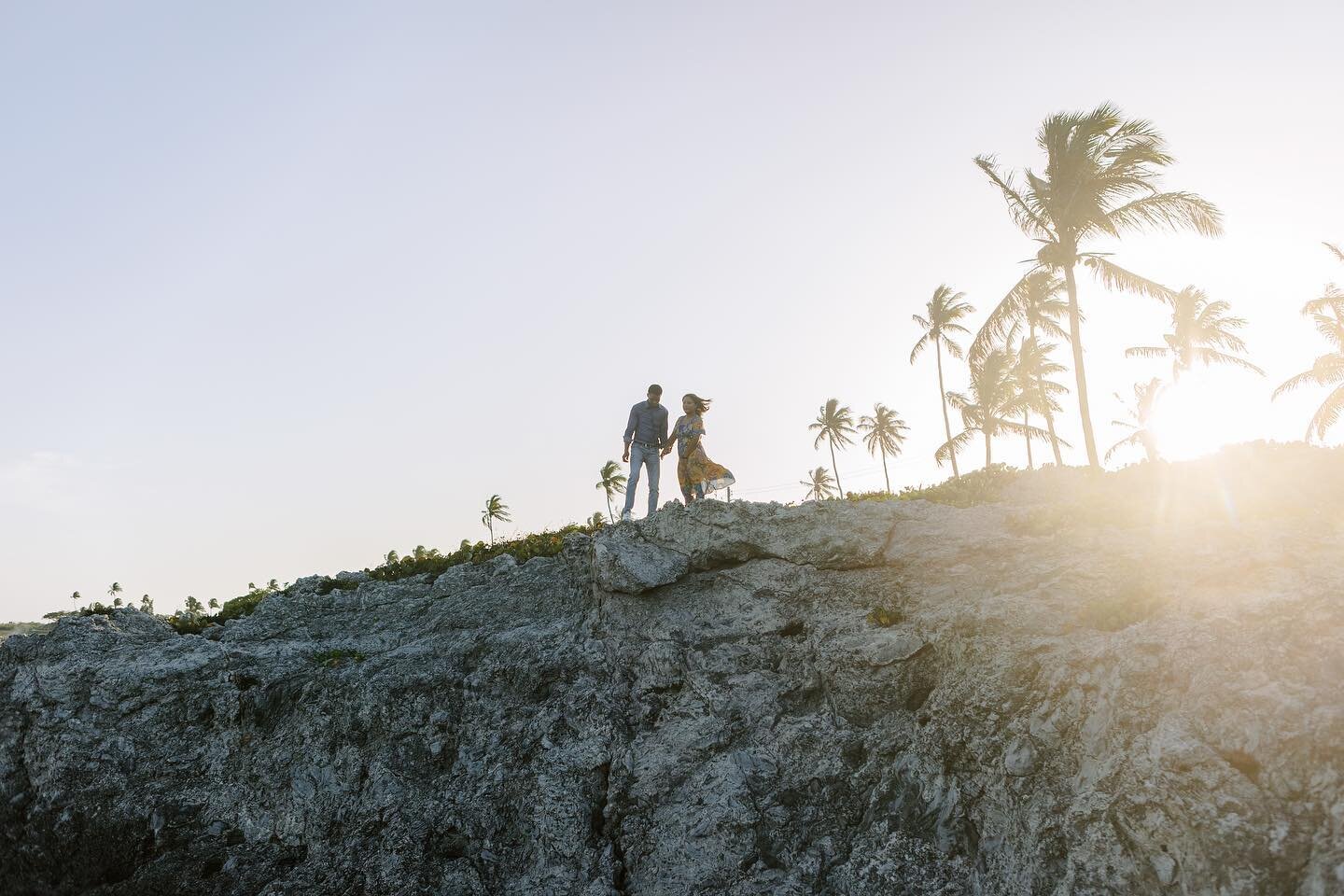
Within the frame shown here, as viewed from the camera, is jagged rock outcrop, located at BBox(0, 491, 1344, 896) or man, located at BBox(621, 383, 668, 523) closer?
jagged rock outcrop, located at BBox(0, 491, 1344, 896)

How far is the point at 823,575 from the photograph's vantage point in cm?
1338

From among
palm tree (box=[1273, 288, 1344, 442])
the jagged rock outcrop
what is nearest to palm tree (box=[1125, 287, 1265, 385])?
palm tree (box=[1273, 288, 1344, 442])

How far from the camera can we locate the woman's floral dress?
15.7 meters

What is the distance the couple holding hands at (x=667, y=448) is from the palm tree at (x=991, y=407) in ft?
103

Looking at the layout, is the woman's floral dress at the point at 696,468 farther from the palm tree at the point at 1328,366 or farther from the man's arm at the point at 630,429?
the palm tree at the point at 1328,366

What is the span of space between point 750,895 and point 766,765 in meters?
1.76

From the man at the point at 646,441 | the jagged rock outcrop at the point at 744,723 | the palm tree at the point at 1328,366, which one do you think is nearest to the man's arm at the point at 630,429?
the man at the point at 646,441

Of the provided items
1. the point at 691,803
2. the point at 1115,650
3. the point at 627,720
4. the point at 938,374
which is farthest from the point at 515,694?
the point at 938,374

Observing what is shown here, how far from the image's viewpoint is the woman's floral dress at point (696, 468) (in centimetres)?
1573

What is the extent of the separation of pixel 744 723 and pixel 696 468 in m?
5.71

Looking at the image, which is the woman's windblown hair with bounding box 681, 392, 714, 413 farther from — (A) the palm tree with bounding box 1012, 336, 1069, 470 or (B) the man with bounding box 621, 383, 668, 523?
(A) the palm tree with bounding box 1012, 336, 1069, 470

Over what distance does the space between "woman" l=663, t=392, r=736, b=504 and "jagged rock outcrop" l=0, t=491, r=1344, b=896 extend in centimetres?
108

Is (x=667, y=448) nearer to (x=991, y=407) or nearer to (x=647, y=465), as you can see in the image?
(x=647, y=465)

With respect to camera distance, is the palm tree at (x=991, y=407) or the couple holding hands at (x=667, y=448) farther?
the palm tree at (x=991, y=407)
